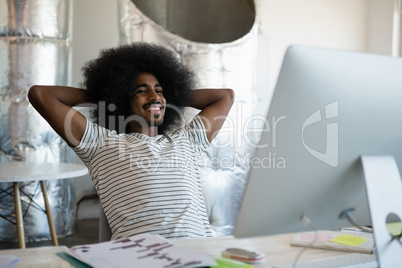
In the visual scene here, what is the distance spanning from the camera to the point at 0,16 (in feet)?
9.92

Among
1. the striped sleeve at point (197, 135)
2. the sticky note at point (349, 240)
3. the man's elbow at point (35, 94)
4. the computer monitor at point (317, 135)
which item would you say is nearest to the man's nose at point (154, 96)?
the striped sleeve at point (197, 135)

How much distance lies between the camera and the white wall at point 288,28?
364cm

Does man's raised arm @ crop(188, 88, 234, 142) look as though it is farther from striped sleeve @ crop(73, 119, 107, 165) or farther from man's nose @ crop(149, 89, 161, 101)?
striped sleeve @ crop(73, 119, 107, 165)

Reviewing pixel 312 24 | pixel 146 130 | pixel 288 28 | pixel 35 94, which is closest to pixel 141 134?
pixel 146 130

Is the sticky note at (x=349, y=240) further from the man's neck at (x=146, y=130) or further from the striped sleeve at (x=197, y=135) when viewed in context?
the man's neck at (x=146, y=130)

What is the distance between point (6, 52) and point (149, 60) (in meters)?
1.43

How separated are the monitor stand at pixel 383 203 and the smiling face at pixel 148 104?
0.99 metres

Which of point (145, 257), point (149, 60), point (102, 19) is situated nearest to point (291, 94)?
point (145, 257)

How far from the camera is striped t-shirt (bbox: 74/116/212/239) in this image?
1.51 m

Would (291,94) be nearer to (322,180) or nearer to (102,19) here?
(322,180)

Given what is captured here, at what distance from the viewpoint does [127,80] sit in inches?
74.3

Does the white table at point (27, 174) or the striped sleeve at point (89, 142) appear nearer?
the striped sleeve at point (89, 142)

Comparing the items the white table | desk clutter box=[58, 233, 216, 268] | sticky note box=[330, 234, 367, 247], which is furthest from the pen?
the white table

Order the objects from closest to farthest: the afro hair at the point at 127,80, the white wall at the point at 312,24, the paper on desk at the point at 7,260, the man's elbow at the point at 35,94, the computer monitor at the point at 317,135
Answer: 1. the computer monitor at the point at 317,135
2. the paper on desk at the point at 7,260
3. the man's elbow at the point at 35,94
4. the afro hair at the point at 127,80
5. the white wall at the point at 312,24
